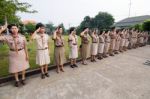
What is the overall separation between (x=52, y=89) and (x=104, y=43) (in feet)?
14.2

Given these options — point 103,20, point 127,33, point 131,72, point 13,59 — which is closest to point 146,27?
point 127,33

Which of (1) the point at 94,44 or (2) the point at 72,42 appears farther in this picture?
(1) the point at 94,44

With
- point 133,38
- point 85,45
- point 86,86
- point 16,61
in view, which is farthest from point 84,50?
point 133,38

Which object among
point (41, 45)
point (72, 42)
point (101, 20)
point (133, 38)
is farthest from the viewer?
point (101, 20)

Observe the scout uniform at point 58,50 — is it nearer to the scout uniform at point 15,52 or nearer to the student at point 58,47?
the student at point 58,47

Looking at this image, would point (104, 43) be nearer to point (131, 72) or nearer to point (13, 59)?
point (131, 72)

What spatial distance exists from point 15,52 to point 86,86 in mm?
2238

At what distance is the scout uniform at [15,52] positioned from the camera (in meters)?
3.54

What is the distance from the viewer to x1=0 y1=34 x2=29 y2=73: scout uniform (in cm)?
354

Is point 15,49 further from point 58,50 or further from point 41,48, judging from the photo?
point 58,50

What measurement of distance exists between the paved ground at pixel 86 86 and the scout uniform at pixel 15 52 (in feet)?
1.88

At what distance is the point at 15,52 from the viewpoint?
3607 mm

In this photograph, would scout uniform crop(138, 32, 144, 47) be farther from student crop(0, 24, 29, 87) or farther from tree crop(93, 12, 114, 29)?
tree crop(93, 12, 114, 29)

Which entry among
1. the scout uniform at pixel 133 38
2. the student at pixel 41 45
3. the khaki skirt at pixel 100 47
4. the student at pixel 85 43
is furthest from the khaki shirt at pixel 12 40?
the scout uniform at pixel 133 38
